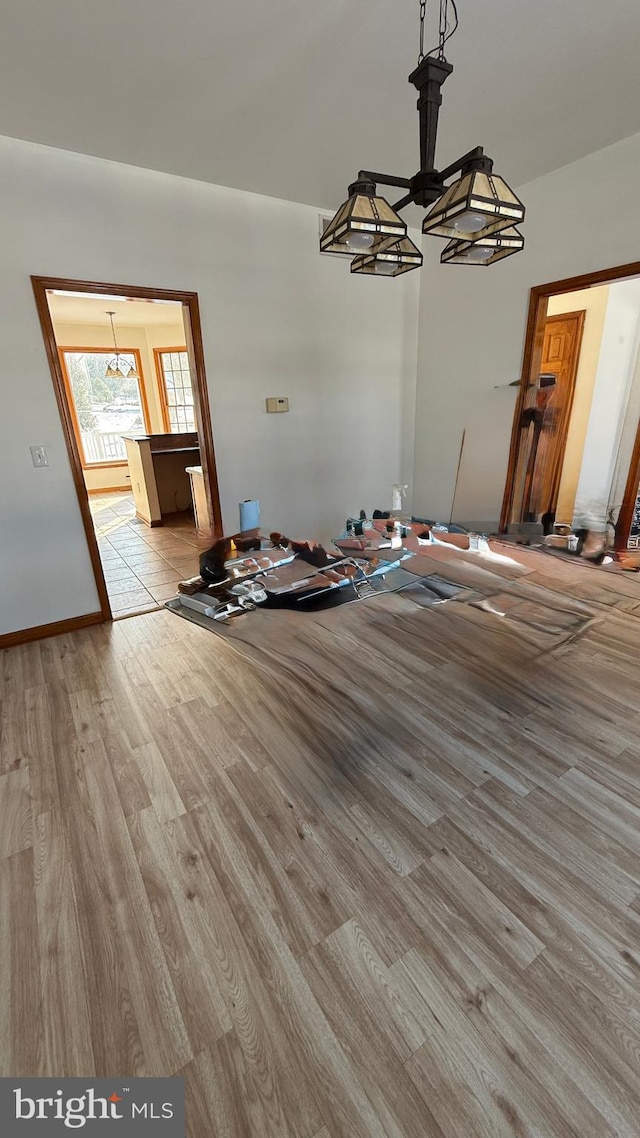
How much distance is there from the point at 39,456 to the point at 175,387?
5.57 metres

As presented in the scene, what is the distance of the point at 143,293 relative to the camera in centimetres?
272

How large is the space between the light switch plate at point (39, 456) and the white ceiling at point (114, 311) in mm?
3376

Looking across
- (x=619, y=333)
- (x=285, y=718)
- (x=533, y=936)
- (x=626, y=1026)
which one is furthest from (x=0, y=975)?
(x=619, y=333)

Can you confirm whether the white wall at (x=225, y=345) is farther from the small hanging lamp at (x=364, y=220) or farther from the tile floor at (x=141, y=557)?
the small hanging lamp at (x=364, y=220)

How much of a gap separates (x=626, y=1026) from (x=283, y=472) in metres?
3.25

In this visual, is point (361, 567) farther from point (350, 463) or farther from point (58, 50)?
point (58, 50)

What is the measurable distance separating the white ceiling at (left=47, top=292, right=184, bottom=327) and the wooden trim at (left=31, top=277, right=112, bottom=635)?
10.1 ft

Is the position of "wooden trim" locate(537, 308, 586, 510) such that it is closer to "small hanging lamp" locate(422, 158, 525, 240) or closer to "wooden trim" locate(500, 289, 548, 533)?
"wooden trim" locate(500, 289, 548, 533)

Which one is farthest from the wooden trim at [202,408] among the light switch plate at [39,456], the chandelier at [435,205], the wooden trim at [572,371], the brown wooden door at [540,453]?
the wooden trim at [572,371]

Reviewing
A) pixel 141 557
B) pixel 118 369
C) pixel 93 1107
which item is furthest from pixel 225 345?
pixel 118 369

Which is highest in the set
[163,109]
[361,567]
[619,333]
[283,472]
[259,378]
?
[163,109]

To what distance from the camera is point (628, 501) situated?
2.97m

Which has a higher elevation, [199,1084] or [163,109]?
[163,109]

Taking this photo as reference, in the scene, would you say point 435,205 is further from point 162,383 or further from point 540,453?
point 162,383
